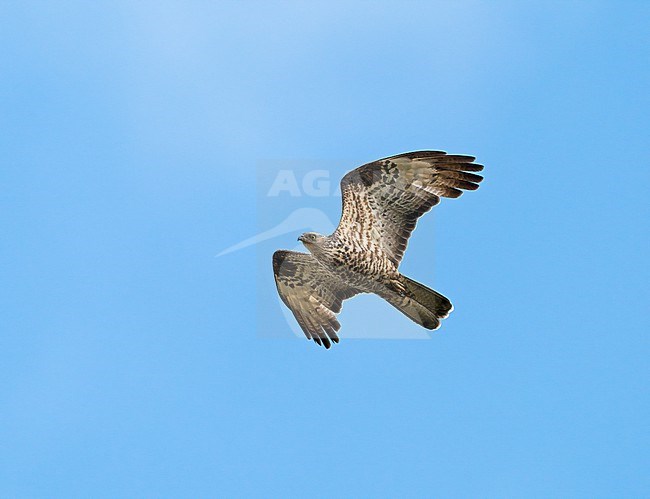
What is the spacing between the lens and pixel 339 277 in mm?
16547

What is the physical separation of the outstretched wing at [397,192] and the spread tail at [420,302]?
48 cm

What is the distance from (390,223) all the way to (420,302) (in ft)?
4.47

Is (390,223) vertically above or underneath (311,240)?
above

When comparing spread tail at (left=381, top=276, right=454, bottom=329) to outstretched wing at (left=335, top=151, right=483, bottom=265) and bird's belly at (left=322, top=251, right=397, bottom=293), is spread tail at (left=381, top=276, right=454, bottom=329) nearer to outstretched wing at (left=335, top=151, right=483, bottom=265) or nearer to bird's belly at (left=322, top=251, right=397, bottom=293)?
bird's belly at (left=322, top=251, right=397, bottom=293)

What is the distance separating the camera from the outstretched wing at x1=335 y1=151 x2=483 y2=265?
52.3ft

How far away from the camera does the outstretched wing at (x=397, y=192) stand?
52.3ft

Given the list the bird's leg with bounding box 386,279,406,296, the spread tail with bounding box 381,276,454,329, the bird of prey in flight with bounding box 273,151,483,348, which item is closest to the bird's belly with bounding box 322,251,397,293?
the bird of prey in flight with bounding box 273,151,483,348

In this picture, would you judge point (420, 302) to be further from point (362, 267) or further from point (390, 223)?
point (390, 223)

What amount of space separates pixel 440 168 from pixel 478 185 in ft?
2.15

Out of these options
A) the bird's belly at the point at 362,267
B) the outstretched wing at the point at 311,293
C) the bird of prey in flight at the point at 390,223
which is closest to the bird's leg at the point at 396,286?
the bird of prey in flight at the point at 390,223

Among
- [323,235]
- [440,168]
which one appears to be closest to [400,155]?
[440,168]

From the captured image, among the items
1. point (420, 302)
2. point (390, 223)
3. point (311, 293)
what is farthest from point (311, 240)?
point (420, 302)

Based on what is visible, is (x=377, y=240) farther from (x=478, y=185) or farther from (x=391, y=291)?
(x=478, y=185)

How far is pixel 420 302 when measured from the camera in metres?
16.3
